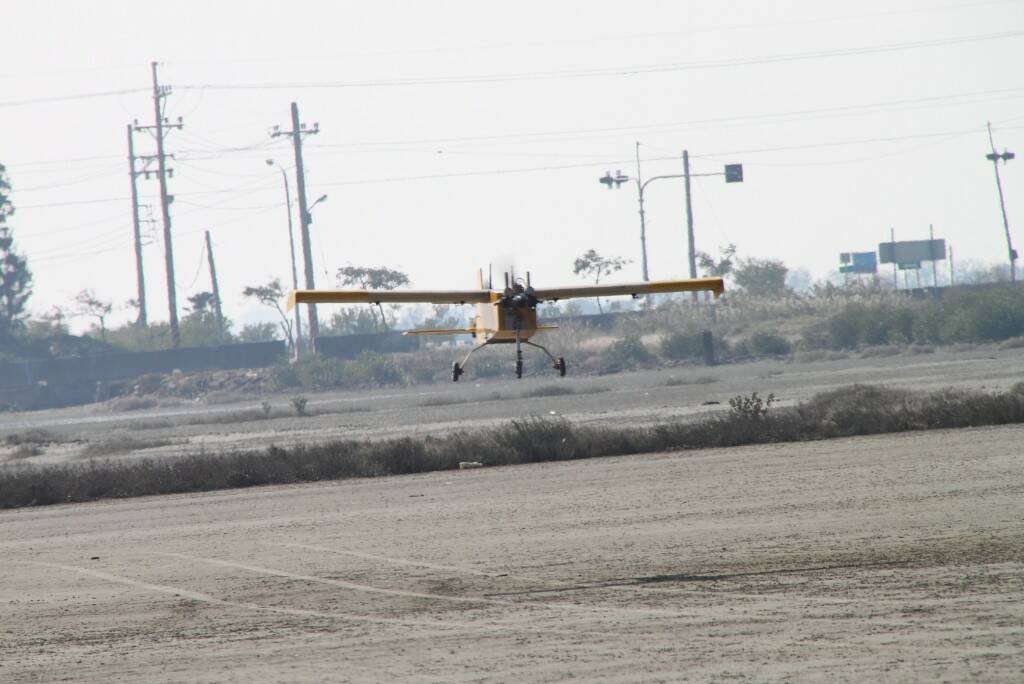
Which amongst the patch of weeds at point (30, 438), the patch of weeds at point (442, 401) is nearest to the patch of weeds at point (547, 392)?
the patch of weeds at point (442, 401)

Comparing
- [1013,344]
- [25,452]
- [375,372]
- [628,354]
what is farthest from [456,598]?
[375,372]

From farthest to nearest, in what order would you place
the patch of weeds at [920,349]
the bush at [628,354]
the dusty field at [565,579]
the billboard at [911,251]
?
the billboard at [911,251] < the bush at [628,354] < the patch of weeds at [920,349] < the dusty field at [565,579]

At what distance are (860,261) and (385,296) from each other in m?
161

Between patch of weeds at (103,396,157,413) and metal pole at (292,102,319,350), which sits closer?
metal pole at (292,102,319,350)

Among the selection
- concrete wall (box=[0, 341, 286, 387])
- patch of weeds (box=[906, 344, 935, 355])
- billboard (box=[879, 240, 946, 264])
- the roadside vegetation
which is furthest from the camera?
billboard (box=[879, 240, 946, 264])

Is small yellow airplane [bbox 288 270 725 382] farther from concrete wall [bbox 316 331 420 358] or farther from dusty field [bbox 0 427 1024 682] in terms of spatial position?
concrete wall [bbox 316 331 420 358]

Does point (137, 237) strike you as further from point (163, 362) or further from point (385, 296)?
point (385, 296)

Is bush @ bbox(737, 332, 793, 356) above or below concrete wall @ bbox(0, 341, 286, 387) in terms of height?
below

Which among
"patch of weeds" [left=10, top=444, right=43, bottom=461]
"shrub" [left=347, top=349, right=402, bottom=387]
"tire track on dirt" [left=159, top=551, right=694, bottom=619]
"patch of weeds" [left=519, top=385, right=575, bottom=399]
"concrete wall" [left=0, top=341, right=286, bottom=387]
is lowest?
"tire track on dirt" [left=159, top=551, right=694, bottom=619]

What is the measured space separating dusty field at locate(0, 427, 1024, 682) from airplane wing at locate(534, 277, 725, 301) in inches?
163

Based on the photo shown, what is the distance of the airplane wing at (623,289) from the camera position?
30.0m

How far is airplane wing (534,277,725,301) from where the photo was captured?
30.0 meters

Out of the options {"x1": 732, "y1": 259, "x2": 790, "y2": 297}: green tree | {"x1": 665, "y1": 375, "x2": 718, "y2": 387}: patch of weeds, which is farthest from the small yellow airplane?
{"x1": 732, "y1": 259, "x2": 790, "y2": 297}: green tree

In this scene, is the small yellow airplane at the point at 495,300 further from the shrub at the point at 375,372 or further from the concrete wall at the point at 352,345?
the concrete wall at the point at 352,345
